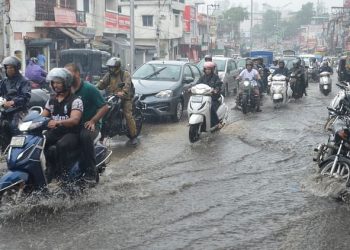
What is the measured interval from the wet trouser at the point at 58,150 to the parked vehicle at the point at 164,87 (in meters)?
5.83

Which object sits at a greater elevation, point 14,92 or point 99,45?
point 99,45

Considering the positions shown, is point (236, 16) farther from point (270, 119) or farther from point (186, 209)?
point (186, 209)

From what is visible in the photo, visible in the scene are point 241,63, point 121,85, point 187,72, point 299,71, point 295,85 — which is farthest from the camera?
point 241,63

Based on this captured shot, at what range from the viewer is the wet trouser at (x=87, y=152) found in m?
6.12

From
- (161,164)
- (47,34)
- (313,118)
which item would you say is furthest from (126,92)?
(47,34)

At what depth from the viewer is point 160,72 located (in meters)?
13.9

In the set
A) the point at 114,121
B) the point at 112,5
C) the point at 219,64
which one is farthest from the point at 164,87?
the point at 112,5

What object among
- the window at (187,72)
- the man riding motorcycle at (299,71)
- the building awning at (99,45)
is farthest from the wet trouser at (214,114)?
the building awning at (99,45)

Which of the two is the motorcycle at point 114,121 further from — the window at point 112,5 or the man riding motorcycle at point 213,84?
the window at point 112,5

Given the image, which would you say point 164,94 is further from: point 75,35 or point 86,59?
point 75,35

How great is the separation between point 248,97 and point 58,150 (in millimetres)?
9720

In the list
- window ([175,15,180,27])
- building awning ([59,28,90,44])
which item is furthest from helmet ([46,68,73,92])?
window ([175,15,180,27])

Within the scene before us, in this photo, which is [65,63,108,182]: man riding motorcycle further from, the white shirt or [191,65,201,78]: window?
the white shirt

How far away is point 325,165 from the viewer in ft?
22.3
